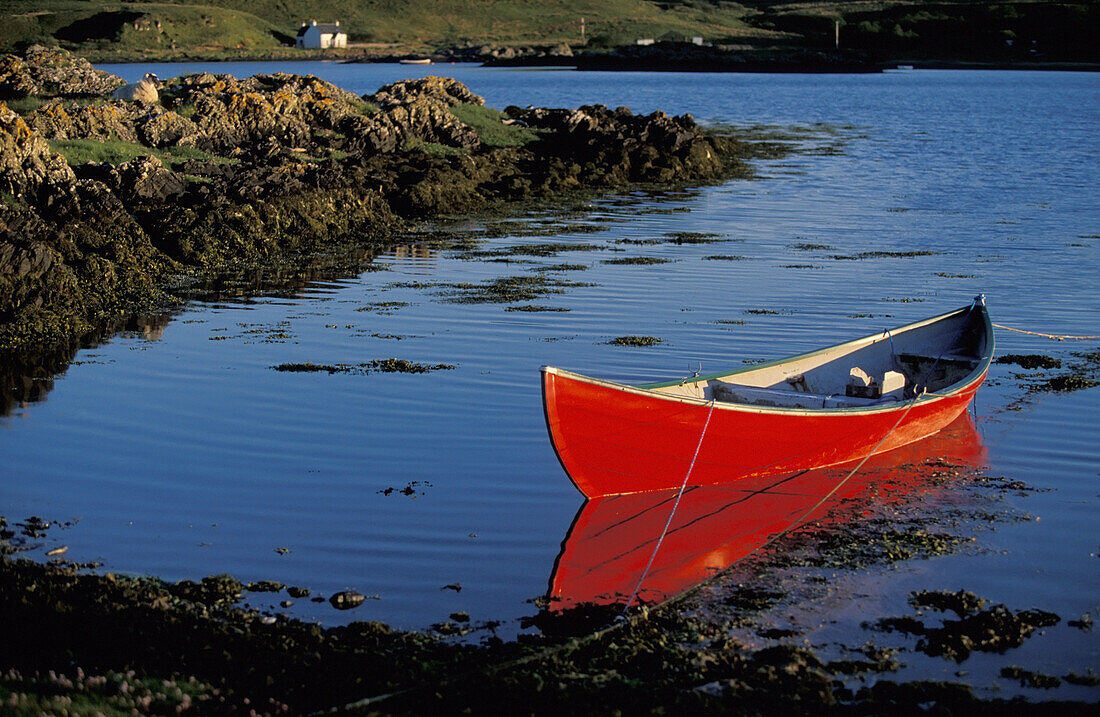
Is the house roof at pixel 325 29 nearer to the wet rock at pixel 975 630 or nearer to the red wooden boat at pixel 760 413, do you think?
the red wooden boat at pixel 760 413

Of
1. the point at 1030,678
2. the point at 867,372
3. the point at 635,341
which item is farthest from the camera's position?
the point at 635,341

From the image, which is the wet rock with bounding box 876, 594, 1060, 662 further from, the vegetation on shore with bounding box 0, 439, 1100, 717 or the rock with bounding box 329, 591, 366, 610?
the rock with bounding box 329, 591, 366, 610

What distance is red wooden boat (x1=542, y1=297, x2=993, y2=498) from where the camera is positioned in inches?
357

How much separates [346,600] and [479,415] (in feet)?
15.1

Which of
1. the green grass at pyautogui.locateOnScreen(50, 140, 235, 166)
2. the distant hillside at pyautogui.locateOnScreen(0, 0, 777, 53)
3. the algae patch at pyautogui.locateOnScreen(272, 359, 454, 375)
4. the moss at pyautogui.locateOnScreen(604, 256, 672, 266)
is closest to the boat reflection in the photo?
the algae patch at pyautogui.locateOnScreen(272, 359, 454, 375)

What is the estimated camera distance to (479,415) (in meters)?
11.9

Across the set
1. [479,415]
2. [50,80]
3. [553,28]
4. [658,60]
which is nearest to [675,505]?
[479,415]

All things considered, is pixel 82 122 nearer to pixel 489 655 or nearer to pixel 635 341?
pixel 635 341

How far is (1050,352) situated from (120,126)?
66.8ft

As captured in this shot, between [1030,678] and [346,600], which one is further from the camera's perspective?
[346,600]

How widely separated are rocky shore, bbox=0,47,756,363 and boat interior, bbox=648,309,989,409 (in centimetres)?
943

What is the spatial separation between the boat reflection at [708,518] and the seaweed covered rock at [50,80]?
26.5 m

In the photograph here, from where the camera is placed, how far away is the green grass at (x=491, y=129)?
124 ft

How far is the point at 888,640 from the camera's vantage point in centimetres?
710
